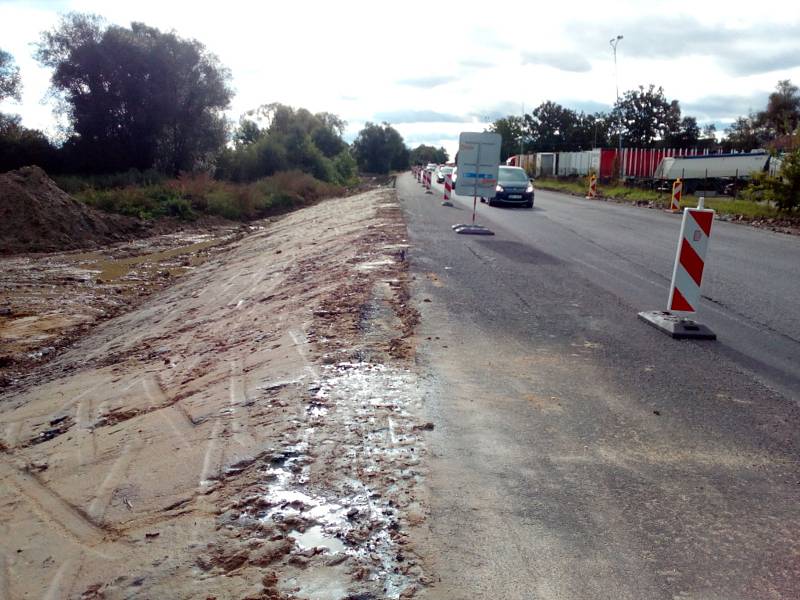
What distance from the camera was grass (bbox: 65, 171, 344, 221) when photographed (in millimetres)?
26672

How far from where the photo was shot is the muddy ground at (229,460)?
123 inches

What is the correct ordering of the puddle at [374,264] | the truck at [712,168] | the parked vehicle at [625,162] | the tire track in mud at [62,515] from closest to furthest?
1. the tire track in mud at [62,515]
2. the puddle at [374,264]
3. the truck at [712,168]
4. the parked vehicle at [625,162]

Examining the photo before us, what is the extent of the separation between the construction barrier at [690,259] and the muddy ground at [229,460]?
9.53 ft

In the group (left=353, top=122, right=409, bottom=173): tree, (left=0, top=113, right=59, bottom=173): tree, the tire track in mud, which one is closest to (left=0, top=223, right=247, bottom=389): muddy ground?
the tire track in mud

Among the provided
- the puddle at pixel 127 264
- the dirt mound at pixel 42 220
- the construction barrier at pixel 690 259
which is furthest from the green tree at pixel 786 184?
the dirt mound at pixel 42 220

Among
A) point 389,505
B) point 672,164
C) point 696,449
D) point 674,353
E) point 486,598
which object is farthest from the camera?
point 672,164

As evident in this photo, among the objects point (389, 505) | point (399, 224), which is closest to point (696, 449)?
point (389, 505)

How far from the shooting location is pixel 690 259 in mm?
7004

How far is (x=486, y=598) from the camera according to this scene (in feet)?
9.29

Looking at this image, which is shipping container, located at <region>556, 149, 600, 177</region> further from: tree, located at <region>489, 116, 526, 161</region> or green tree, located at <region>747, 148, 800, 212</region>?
tree, located at <region>489, 116, 526, 161</region>

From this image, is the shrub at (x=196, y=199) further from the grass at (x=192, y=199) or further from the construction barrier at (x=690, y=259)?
the construction barrier at (x=690, y=259)

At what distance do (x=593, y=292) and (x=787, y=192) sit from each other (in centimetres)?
1529

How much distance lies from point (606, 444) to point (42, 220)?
2163cm

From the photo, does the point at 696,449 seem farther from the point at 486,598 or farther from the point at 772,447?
the point at 486,598
